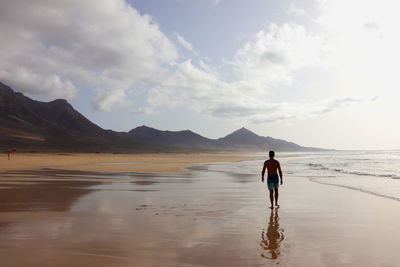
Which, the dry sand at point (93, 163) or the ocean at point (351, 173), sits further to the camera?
the dry sand at point (93, 163)

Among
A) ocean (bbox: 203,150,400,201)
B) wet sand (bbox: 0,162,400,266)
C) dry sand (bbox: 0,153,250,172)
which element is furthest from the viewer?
dry sand (bbox: 0,153,250,172)

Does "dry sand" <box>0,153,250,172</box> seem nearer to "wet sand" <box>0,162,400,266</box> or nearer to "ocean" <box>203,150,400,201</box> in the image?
"ocean" <box>203,150,400,201</box>

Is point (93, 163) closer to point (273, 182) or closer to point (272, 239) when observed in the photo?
point (273, 182)

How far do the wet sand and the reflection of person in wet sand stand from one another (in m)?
0.02

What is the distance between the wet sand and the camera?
5355 mm

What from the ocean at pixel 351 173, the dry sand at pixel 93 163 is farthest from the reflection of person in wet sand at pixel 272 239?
the dry sand at pixel 93 163

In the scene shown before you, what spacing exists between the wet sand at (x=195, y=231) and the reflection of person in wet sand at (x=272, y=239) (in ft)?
0.07

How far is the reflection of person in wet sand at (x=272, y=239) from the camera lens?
18.3 feet

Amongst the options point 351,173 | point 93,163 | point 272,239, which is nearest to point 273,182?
point 272,239

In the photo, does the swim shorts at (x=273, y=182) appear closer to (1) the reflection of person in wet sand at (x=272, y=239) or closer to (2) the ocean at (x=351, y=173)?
(1) the reflection of person in wet sand at (x=272, y=239)

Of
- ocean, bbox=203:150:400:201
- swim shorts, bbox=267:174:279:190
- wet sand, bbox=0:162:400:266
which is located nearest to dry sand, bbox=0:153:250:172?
ocean, bbox=203:150:400:201

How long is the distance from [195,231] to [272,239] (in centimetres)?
181

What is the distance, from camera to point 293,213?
935 centimetres

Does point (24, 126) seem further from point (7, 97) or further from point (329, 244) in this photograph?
point (329, 244)
